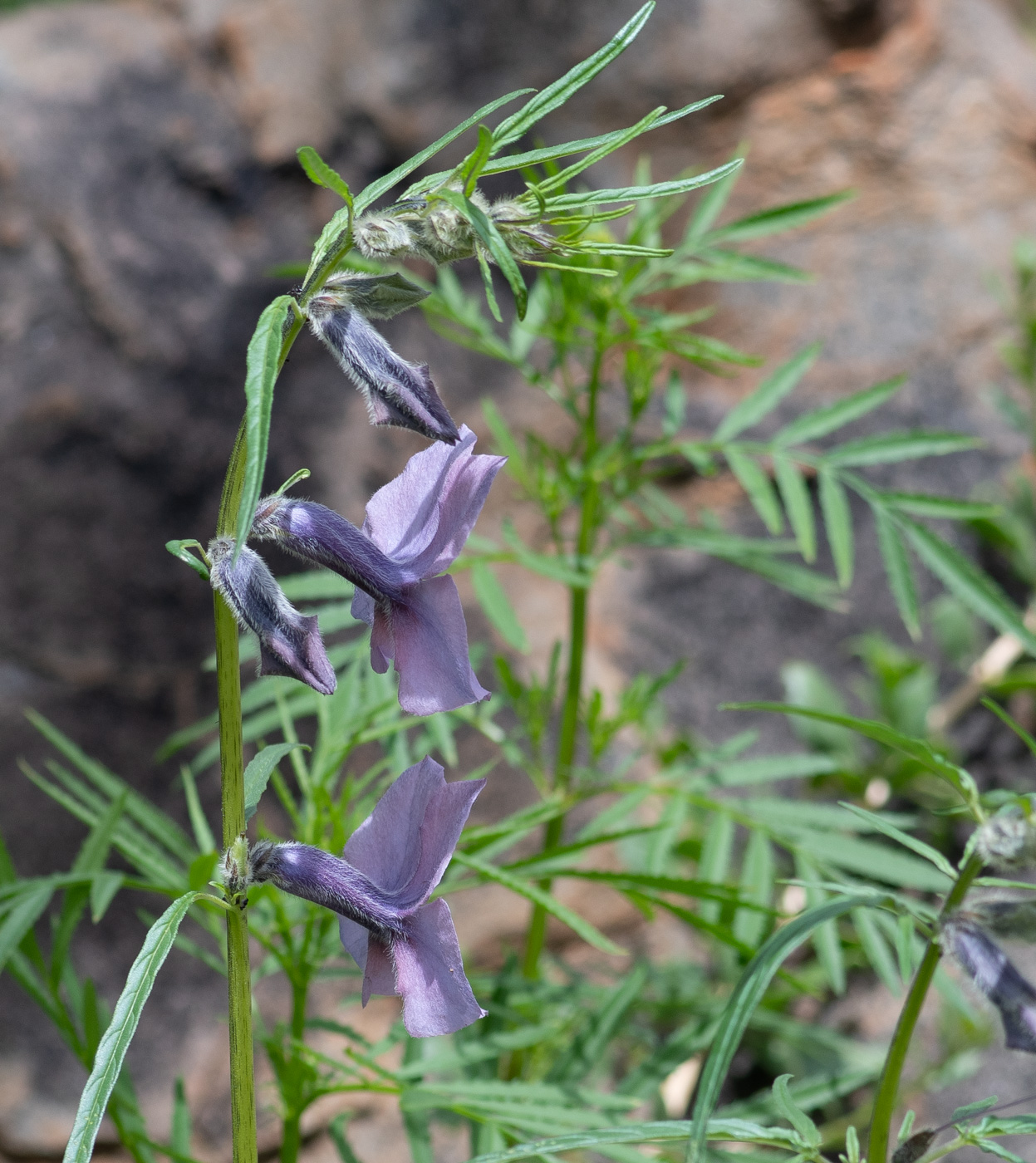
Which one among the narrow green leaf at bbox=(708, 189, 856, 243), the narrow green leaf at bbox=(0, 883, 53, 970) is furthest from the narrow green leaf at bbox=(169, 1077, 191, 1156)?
the narrow green leaf at bbox=(708, 189, 856, 243)

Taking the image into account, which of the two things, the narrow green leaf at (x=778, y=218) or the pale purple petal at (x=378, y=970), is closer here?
the pale purple petal at (x=378, y=970)

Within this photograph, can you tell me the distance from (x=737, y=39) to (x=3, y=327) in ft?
6.72

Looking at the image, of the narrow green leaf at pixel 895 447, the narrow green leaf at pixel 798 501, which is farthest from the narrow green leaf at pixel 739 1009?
the narrow green leaf at pixel 895 447

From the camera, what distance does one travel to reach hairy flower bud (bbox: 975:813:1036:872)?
2.00ft

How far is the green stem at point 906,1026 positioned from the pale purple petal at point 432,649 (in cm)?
32

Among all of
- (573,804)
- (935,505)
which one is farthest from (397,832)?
(935,505)

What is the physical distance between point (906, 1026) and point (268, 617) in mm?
494

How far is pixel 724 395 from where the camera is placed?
3.02 metres

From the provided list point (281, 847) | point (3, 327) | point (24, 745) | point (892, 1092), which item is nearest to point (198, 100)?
point (3, 327)

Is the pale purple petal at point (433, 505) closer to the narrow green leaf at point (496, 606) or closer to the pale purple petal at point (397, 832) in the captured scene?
the pale purple petal at point (397, 832)

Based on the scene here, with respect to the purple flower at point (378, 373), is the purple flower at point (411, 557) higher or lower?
lower

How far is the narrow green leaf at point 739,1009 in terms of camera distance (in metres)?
0.58

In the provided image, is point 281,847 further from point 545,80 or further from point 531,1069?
point 545,80

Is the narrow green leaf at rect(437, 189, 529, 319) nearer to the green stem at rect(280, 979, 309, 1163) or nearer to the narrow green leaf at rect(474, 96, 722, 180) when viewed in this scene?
the narrow green leaf at rect(474, 96, 722, 180)
